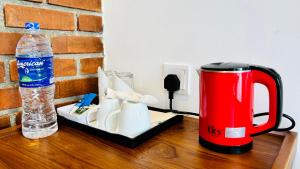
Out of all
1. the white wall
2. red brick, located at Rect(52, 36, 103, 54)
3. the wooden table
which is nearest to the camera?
the wooden table

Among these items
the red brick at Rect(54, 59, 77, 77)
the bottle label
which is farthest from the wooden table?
the red brick at Rect(54, 59, 77, 77)

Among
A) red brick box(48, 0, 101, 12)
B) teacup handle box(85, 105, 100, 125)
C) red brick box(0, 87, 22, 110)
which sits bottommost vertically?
teacup handle box(85, 105, 100, 125)

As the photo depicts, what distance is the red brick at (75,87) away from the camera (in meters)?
0.81

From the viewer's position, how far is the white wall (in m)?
0.59

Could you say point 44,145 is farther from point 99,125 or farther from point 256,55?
point 256,55

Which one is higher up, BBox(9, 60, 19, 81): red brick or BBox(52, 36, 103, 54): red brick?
BBox(52, 36, 103, 54): red brick

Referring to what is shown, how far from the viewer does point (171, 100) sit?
31.0 inches

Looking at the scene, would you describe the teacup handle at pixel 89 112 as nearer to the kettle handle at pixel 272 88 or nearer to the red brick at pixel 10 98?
the red brick at pixel 10 98

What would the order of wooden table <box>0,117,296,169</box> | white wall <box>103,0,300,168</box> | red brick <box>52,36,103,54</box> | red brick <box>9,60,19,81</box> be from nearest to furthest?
wooden table <box>0,117,296,169</box>, white wall <box>103,0,300,168</box>, red brick <box>9,60,19,81</box>, red brick <box>52,36,103,54</box>

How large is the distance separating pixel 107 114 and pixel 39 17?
38 centimetres

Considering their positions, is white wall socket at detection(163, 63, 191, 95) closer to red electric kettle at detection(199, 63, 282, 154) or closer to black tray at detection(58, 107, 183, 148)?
black tray at detection(58, 107, 183, 148)

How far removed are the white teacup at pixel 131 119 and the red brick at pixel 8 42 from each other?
1.25 feet

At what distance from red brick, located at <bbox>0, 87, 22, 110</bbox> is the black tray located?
0.13 m

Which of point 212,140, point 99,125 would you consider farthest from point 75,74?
point 212,140
